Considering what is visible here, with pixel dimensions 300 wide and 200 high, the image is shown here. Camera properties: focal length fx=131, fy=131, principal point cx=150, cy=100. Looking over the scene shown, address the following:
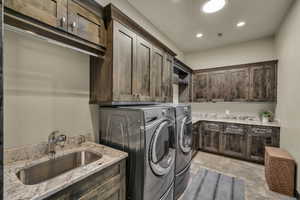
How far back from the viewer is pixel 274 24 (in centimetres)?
285

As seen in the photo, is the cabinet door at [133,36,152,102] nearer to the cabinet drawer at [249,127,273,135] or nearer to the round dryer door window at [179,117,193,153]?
the round dryer door window at [179,117,193,153]

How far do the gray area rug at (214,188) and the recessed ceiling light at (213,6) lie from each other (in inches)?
122

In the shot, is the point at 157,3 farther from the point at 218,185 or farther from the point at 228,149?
the point at 228,149

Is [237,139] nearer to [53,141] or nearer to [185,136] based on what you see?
[185,136]

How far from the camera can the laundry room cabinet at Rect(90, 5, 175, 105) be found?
4.96 ft

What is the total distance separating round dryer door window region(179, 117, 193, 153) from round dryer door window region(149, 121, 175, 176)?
0.94ft

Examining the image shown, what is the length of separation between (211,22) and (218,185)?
10.4ft

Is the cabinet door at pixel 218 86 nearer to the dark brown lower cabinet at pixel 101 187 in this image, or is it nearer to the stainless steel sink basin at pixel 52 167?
the dark brown lower cabinet at pixel 101 187

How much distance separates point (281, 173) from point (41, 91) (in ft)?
11.7

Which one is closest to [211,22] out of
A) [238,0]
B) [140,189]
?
[238,0]

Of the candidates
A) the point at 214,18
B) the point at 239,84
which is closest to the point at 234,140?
the point at 239,84

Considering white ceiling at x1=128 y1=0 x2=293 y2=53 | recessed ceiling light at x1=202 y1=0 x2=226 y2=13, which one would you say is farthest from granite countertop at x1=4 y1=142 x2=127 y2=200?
recessed ceiling light at x1=202 y1=0 x2=226 y2=13

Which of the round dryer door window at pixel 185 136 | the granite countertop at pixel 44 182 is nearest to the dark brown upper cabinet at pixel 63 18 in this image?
the granite countertop at pixel 44 182

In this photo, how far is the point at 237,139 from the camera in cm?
325
